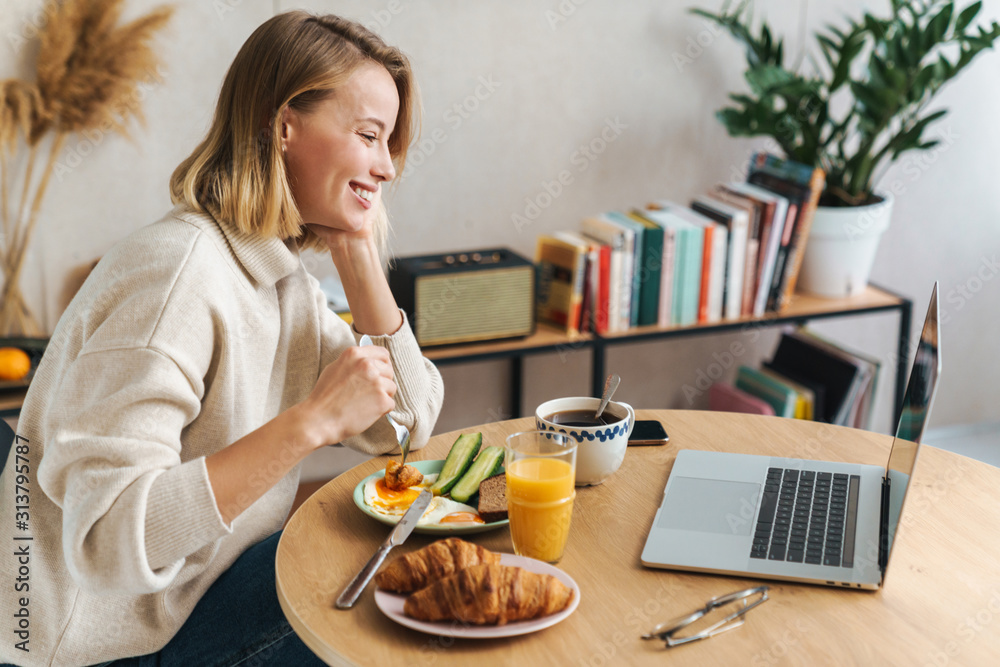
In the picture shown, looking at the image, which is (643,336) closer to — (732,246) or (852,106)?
(732,246)

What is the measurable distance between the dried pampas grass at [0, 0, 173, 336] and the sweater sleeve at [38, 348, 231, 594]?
121cm

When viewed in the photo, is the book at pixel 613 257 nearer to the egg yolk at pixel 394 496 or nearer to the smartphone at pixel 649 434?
the smartphone at pixel 649 434

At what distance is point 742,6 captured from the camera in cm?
249

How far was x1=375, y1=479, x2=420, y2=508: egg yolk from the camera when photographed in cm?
111

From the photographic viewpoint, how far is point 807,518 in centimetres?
104

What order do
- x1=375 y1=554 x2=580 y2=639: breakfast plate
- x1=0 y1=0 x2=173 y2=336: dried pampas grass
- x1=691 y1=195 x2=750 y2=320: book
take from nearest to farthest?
x1=375 y1=554 x2=580 y2=639: breakfast plate
x1=0 y1=0 x2=173 y2=336: dried pampas grass
x1=691 y1=195 x2=750 y2=320: book

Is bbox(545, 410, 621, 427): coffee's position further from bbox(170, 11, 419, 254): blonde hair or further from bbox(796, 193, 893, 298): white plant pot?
bbox(796, 193, 893, 298): white plant pot

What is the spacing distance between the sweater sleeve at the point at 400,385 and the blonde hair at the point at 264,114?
0.70 feet

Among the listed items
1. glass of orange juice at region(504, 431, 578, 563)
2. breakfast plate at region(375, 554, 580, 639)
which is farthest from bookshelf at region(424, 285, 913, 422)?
breakfast plate at region(375, 554, 580, 639)

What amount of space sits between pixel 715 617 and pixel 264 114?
2.72 ft

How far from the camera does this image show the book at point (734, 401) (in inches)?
102

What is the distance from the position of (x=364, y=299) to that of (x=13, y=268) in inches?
42.7

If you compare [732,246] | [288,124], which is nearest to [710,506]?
[288,124]

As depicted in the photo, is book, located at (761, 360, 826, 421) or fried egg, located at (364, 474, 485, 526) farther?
book, located at (761, 360, 826, 421)
